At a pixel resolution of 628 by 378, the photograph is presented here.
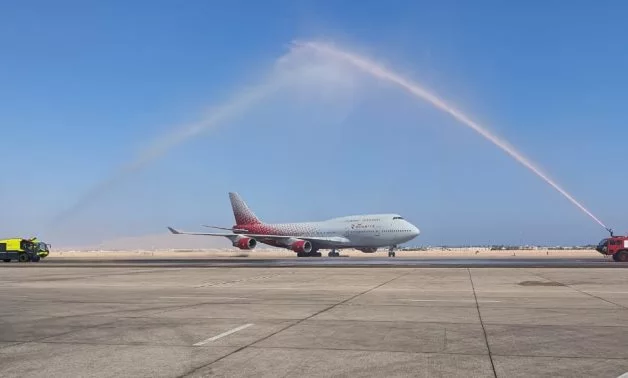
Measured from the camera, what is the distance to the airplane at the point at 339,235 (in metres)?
72.4

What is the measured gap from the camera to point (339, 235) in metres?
76.1

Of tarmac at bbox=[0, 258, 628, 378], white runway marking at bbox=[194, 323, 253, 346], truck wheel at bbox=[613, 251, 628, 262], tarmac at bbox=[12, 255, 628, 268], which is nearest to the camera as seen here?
tarmac at bbox=[0, 258, 628, 378]

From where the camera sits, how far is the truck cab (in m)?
50.2

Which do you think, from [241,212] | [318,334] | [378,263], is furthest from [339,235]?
[318,334]

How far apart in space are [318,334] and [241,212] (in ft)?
275

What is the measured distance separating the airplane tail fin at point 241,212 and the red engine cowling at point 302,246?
654 inches

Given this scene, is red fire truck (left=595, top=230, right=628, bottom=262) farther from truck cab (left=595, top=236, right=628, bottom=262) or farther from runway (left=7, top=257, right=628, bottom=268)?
runway (left=7, top=257, right=628, bottom=268)

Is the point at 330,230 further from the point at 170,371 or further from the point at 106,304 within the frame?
the point at 170,371

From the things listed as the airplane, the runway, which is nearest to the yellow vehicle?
the runway

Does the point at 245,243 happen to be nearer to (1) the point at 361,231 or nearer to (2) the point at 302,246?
(2) the point at 302,246

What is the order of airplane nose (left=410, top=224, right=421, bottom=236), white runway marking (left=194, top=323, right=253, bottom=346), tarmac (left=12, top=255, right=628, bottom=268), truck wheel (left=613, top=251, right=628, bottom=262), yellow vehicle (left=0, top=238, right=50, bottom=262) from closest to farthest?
white runway marking (left=194, top=323, right=253, bottom=346) → tarmac (left=12, top=255, right=628, bottom=268) → truck wheel (left=613, top=251, right=628, bottom=262) → yellow vehicle (left=0, top=238, right=50, bottom=262) → airplane nose (left=410, top=224, right=421, bottom=236)

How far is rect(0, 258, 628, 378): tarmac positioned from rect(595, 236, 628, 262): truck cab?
119 feet

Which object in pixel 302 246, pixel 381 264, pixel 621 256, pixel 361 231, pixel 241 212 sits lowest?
pixel 381 264

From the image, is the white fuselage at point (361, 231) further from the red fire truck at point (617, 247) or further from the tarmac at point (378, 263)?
the red fire truck at point (617, 247)
